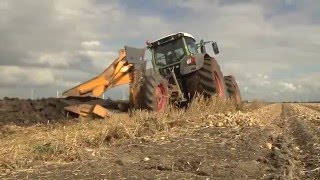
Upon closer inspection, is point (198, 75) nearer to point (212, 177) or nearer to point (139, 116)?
point (139, 116)

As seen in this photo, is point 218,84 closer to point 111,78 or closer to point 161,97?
point 161,97

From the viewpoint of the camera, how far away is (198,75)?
1534 centimetres

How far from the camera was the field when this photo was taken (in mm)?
6499

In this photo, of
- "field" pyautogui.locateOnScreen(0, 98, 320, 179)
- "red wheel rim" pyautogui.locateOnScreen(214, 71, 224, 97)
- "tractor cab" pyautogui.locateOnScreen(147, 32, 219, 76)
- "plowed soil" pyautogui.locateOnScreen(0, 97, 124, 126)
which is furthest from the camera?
"red wheel rim" pyautogui.locateOnScreen(214, 71, 224, 97)

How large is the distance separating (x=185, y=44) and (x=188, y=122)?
13.9 ft

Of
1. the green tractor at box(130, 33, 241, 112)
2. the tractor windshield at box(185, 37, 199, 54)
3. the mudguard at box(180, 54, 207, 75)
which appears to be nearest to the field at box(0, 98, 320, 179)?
the green tractor at box(130, 33, 241, 112)

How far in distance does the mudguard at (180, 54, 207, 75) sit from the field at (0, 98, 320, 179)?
2.44m

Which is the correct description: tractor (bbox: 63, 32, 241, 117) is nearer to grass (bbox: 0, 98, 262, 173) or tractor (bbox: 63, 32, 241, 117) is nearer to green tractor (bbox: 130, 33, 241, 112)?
green tractor (bbox: 130, 33, 241, 112)

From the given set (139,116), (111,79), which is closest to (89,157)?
(139,116)

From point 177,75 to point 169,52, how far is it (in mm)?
805

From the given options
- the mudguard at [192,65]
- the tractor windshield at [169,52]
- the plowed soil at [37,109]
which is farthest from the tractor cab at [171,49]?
the plowed soil at [37,109]

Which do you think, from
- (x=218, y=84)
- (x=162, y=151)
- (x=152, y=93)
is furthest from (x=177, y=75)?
(x=162, y=151)

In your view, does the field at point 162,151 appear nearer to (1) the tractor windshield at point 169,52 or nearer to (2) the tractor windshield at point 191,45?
(1) the tractor windshield at point 169,52

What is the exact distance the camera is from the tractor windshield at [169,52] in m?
15.8
